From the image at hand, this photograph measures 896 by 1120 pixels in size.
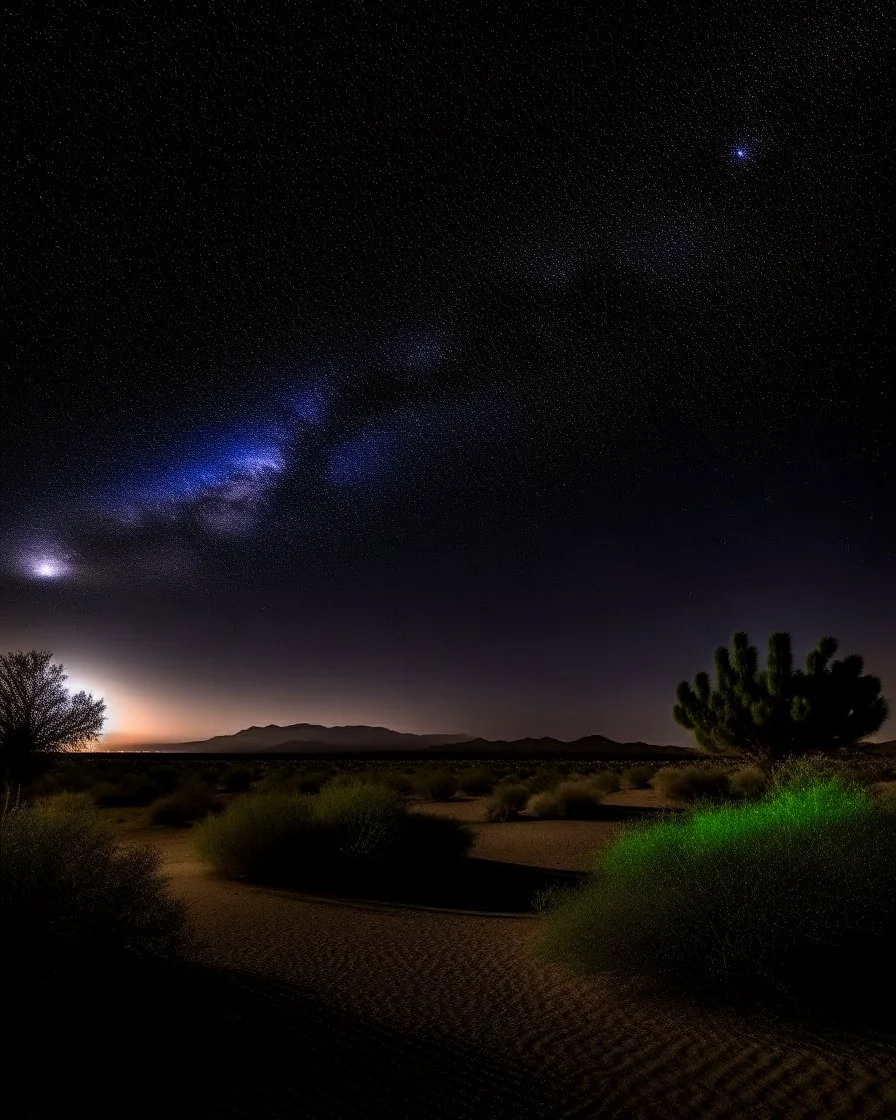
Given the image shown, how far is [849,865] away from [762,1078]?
2795mm

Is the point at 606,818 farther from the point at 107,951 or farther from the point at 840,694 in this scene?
the point at 107,951

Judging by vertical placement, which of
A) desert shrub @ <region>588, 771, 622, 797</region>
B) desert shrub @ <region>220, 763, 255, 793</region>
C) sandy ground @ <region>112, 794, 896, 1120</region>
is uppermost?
desert shrub @ <region>220, 763, 255, 793</region>

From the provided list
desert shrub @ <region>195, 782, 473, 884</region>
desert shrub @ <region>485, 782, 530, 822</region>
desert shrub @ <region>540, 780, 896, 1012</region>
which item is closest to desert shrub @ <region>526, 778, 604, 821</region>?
desert shrub @ <region>485, 782, 530, 822</region>

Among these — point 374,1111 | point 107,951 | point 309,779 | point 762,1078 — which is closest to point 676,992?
point 762,1078

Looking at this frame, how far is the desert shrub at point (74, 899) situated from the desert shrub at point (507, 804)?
21.4 meters

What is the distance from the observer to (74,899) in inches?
291

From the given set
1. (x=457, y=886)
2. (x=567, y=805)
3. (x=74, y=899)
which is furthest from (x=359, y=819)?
(x=567, y=805)

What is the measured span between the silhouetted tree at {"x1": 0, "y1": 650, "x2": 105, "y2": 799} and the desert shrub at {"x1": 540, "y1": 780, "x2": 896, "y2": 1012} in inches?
920

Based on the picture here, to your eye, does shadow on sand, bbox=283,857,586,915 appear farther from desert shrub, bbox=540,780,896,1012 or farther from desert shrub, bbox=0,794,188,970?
desert shrub, bbox=0,794,188,970

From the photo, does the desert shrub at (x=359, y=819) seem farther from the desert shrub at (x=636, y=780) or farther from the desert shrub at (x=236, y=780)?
the desert shrub at (x=636, y=780)

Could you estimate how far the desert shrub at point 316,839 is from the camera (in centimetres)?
1639

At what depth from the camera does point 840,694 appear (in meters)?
30.4

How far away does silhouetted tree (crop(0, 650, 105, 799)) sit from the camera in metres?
27.1

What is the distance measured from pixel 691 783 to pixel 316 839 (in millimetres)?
20408
